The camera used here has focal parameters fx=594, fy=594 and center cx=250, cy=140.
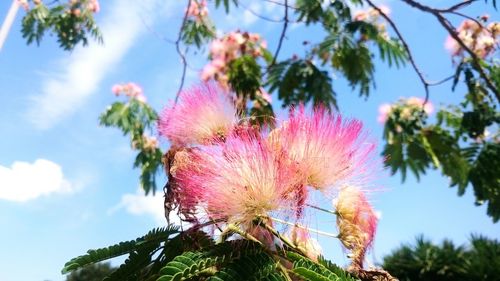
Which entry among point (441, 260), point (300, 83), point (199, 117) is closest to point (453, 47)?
point (300, 83)

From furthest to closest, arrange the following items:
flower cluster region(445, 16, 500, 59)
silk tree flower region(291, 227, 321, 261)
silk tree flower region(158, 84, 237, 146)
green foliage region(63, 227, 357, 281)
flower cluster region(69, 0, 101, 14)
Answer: flower cluster region(69, 0, 101, 14)
flower cluster region(445, 16, 500, 59)
silk tree flower region(158, 84, 237, 146)
silk tree flower region(291, 227, 321, 261)
green foliage region(63, 227, 357, 281)

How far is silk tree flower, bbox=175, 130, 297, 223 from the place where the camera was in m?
0.79

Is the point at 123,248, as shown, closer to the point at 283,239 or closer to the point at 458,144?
the point at 283,239

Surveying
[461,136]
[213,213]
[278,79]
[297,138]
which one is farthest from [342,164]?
[461,136]

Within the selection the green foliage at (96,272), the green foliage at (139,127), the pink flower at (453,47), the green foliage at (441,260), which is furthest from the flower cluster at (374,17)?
the green foliage at (441,260)

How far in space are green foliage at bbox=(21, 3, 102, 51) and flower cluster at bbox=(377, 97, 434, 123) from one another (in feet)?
10.3

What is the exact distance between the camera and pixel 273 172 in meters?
0.79

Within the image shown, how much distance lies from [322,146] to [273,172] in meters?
0.10

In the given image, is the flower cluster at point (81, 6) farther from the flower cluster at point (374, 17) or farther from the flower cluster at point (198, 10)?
the flower cluster at point (374, 17)

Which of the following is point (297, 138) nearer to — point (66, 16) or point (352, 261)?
point (352, 261)

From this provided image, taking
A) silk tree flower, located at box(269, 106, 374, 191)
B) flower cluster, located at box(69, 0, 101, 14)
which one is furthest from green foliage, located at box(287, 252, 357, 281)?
flower cluster, located at box(69, 0, 101, 14)

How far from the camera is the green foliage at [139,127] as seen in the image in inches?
234

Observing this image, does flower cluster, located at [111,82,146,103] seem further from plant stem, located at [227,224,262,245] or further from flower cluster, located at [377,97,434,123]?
plant stem, located at [227,224,262,245]

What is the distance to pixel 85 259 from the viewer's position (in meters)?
0.85
